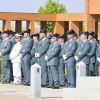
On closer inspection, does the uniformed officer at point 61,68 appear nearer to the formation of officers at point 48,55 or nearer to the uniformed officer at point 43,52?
the formation of officers at point 48,55

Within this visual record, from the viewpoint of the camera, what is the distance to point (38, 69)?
811 inches

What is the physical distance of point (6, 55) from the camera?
26.9 metres

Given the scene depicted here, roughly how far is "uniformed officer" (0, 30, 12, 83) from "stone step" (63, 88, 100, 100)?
21.9 feet

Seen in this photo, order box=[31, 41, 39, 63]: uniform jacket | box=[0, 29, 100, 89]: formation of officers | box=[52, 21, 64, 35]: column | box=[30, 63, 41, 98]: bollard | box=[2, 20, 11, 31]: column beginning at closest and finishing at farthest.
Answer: box=[30, 63, 41, 98]: bollard, box=[0, 29, 100, 89]: formation of officers, box=[31, 41, 39, 63]: uniform jacket, box=[2, 20, 11, 31]: column, box=[52, 21, 64, 35]: column

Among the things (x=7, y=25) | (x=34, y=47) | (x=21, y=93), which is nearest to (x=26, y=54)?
(x=34, y=47)

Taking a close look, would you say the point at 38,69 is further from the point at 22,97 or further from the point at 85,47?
the point at 85,47

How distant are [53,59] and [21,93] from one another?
115 inches

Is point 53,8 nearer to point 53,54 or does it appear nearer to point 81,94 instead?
point 53,54

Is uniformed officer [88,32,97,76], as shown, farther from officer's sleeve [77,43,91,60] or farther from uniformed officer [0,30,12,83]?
uniformed officer [0,30,12,83]

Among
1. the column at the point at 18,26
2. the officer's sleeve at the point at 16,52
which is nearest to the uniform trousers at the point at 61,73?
the officer's sleeve at the point at 16,52

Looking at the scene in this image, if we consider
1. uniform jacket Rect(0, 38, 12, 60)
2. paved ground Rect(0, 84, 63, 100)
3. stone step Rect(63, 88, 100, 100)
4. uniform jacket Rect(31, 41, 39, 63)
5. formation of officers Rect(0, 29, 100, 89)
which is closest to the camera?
stone step Rect(63, 88, 100, 100)

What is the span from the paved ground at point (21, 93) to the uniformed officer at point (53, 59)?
0.75 m

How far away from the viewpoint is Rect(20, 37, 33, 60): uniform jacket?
1029 inches

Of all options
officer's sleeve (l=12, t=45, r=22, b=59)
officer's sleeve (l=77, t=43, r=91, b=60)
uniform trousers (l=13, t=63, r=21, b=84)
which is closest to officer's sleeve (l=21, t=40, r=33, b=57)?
officer's sleeve (l=12, t=45, r=22, b=59)
